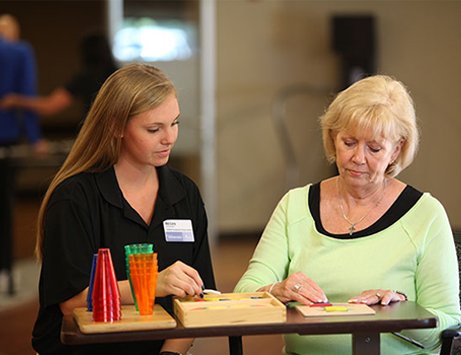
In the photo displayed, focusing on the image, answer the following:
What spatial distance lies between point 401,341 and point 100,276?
0.92m

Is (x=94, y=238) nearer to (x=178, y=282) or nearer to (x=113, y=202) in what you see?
(x=113, y=202)

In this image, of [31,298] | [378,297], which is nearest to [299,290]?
[378,297]

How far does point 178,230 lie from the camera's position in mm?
2865

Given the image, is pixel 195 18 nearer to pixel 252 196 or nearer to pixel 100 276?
pixel 252 196

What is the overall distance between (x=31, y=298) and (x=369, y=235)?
4.19 meters

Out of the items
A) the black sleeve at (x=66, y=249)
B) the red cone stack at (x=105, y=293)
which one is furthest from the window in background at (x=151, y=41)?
the red cone stack at (x=105, y=293)

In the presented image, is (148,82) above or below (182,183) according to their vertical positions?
above

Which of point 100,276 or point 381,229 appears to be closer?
point 100,276

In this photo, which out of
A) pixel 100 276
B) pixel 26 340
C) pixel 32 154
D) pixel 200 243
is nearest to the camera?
pixel 100 276

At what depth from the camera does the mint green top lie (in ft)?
8.89

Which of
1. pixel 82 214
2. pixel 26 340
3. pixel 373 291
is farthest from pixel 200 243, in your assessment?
pixel 26 340

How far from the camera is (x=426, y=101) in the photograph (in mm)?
8688

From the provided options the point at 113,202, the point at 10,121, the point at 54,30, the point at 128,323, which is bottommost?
the point at 10,121

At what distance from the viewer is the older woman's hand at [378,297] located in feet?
8.27
